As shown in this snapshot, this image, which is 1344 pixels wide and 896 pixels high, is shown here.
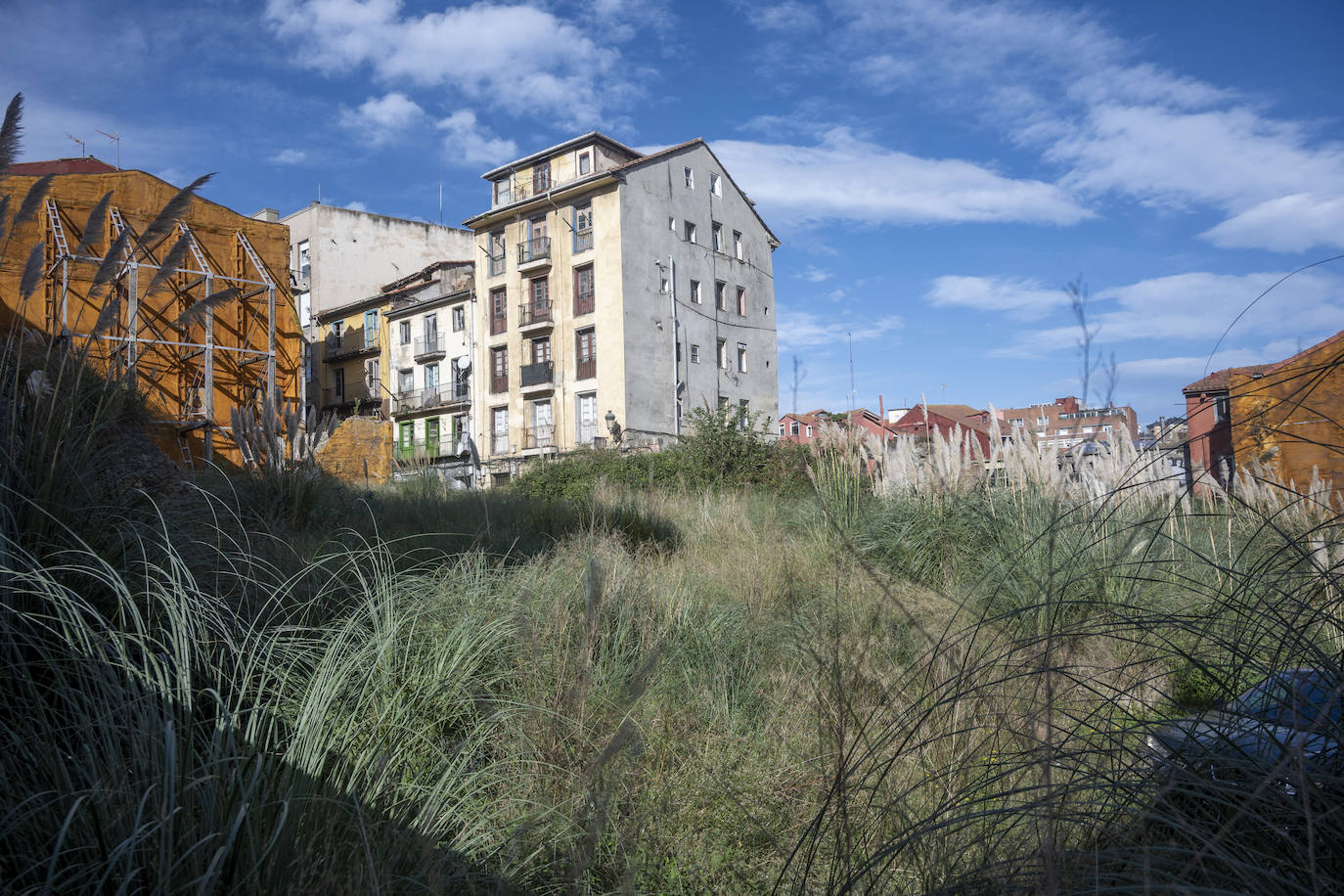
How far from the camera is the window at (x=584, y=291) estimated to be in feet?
111

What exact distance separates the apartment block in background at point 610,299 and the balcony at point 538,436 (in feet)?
0.18

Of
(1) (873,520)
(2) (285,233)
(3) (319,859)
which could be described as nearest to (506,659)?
(3) (319,859)

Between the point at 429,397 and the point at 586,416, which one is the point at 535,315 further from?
the point at 429,397

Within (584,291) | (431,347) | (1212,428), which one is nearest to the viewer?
(1212,428)

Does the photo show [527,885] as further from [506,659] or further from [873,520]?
[873,520]

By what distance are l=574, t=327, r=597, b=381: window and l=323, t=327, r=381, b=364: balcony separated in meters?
12.9

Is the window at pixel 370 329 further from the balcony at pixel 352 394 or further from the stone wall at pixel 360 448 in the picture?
the stone wall at pixel 360 448

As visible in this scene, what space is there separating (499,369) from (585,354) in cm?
518

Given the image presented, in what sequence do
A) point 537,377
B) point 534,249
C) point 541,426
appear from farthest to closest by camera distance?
point 534,249 → point 541,426 → point 537,377

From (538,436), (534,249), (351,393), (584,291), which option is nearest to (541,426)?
(538,436)

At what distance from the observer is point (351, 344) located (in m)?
42.4

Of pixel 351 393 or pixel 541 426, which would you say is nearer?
pixel 541 426

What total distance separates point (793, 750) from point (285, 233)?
81.1 feet

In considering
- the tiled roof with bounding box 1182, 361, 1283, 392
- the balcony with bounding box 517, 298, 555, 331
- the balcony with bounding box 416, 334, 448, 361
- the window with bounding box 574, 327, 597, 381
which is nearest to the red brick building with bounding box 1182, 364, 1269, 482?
the tiled roof with bounding box 1182, 361, 1283, 392
